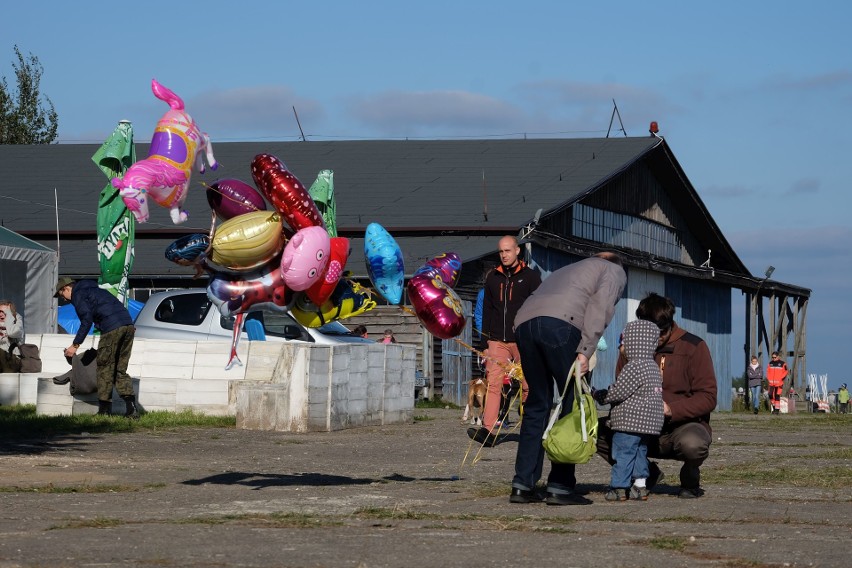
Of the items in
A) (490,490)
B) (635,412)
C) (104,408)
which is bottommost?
(490,490)

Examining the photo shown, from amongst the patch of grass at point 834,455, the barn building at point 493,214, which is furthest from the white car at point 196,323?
the patch of grass at point 834,455

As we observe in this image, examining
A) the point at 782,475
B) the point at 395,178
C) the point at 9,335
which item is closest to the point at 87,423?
the point at 9,335

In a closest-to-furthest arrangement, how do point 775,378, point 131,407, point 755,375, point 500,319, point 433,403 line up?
point 500,319
point 131,407
point 433,403
point 775,378
point 755,375

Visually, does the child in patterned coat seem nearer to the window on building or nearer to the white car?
the white car

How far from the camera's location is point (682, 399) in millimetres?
9867

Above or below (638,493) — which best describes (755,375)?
above

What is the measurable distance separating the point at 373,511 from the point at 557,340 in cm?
167

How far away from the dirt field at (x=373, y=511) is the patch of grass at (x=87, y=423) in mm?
921

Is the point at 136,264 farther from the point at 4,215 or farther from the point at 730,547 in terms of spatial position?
the point at 730,547

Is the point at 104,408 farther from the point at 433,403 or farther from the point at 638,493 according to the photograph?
the point at 433,403

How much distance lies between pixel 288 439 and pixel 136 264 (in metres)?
13.9

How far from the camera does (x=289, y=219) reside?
8828 mm

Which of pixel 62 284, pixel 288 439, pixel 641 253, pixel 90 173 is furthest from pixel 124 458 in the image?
pixel 641 253

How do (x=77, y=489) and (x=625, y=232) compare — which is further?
(x=625, y=232)
